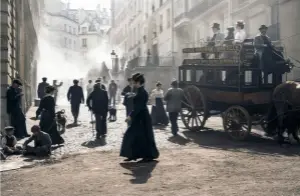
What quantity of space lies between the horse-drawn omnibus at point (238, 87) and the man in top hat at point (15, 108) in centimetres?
475

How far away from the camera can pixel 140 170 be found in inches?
290

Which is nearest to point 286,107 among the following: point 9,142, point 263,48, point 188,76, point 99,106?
point 263,48

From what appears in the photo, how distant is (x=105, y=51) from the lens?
81125 millimetres

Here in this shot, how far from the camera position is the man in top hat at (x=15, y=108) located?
11.3 metres

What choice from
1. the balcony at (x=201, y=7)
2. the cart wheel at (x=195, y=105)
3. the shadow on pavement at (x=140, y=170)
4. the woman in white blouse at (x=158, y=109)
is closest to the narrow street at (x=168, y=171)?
the shadow on pavement at (x=140, y=170)

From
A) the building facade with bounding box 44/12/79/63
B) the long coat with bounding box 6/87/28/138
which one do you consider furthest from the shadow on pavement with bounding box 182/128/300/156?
the building facade with bounding box 44/12/79/63

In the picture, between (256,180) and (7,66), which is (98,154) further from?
(7,66)

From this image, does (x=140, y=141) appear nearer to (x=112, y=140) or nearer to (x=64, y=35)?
(x=112, y=140)

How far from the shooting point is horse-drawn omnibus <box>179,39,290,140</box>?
419 inches

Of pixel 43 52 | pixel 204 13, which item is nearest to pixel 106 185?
pixel 204 13

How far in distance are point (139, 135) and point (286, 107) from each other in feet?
13.1

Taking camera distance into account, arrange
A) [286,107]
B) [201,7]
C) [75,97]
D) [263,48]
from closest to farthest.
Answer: [286,107] < [263,48] < [75,97] < [201,7]

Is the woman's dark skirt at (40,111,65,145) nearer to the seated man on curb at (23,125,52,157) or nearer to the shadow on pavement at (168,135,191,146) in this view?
the seated man on curb at (23,125,52,157)

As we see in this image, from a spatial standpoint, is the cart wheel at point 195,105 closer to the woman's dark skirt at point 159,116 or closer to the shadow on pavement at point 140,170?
the woman's dark skirt at point 159,116
